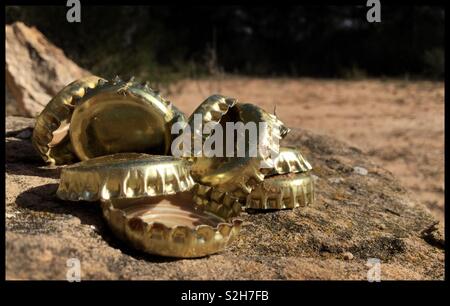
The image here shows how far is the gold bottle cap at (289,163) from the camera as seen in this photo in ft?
11.0

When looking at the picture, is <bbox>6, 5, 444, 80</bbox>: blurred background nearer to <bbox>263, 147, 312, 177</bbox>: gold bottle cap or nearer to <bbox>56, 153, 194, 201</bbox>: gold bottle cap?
<bbox>263, 147, 312, 177</bbox>: gold bottle cap

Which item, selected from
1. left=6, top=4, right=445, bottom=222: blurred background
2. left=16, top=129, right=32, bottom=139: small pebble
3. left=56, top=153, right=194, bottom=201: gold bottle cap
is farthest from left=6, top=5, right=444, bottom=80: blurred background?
left=56, top=153, right=194, bottom=201: gold bottle cap

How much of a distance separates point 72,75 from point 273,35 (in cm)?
1398

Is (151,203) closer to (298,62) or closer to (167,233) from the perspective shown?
(167,233)

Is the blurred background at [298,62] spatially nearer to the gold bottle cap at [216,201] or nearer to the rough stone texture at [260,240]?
the rough stone texture at [260,240]

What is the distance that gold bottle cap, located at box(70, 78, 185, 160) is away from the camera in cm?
313

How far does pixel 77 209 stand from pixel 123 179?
1.02 feet

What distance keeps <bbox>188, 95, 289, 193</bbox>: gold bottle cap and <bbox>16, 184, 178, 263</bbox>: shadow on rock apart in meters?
0.60

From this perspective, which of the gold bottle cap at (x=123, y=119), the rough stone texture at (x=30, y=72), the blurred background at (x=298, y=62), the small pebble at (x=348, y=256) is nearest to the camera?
the small pebble at (x=348, y=256)

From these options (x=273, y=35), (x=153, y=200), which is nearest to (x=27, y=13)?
(x=153, y=200)

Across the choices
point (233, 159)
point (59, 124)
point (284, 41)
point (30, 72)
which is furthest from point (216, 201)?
point (284, 41)

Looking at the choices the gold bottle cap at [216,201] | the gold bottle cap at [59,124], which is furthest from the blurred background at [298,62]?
the gold bottle cap at [216,201]

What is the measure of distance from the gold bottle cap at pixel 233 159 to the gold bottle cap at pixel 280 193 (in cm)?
18

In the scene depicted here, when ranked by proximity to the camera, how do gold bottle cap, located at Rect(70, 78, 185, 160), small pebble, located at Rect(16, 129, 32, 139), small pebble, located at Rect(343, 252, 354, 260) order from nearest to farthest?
small pebble, located at Rect(343, 252, 354, 260) → gold bottle cap, located at Rect(70, 78, 185, 160) → small pebble, located at Rect(16, 129, 32, 139)
